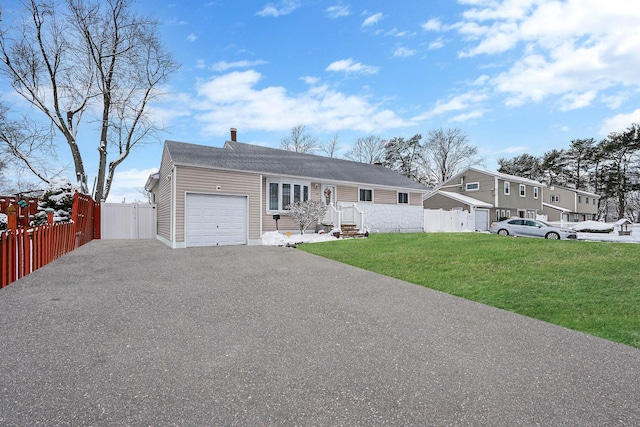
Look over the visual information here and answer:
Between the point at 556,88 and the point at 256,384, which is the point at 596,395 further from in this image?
the point at 556,88

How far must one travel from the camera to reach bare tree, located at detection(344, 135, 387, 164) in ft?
145

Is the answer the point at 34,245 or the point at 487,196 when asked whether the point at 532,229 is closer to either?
the point at 487,196

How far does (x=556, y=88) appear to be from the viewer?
1417 centimetres

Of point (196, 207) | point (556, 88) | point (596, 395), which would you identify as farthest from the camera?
point (556, 88)

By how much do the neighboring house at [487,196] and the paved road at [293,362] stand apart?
84.9 ft

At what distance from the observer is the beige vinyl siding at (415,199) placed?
22.0m

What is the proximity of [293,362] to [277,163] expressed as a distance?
14613 mm

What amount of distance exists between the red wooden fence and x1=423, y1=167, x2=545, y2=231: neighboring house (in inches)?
1072

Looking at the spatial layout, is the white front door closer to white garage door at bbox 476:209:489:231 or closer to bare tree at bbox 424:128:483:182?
white garage door at bbox 476:209:489:231

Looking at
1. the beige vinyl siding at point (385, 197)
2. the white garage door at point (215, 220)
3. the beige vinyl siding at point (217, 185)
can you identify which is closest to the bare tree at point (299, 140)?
the beige vinyl siding at point (385, 197)

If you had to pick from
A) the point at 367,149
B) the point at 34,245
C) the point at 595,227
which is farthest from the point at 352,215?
the point at 367,149

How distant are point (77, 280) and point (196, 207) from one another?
21.4 ft

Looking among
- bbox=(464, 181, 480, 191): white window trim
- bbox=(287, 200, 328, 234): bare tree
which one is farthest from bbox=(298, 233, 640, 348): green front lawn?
bbox=(464, 181, 480, 191): white window trim

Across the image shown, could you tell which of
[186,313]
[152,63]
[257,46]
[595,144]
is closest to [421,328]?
[186,313]
